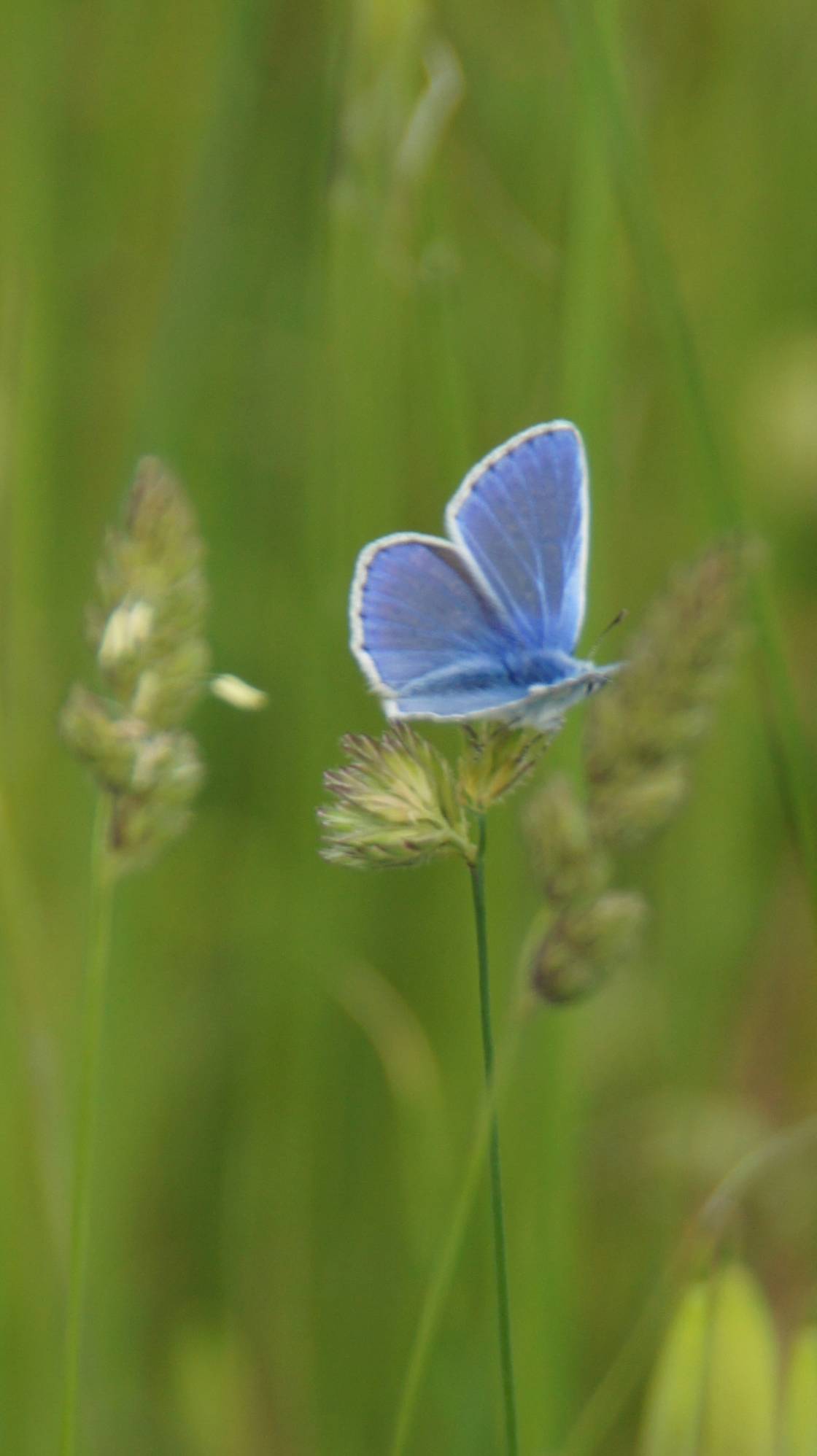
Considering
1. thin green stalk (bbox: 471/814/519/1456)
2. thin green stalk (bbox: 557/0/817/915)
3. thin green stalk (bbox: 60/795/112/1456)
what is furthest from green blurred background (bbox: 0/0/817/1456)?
thin green stalk (bbox: 60/795/112/1456)

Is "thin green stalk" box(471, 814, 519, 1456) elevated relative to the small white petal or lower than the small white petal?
lower

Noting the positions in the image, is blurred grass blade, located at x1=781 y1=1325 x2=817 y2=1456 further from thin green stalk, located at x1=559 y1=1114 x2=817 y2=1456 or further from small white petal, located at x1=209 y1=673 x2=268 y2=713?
small white petal, located at x1=209 y1=673 x2=268 y2=713

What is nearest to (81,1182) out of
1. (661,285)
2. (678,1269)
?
(678,1269)

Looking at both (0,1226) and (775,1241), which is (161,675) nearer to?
(0,1226)

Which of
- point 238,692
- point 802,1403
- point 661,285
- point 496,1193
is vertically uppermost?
point 661,285

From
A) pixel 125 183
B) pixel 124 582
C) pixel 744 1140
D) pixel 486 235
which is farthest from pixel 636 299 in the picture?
pixel 124 582

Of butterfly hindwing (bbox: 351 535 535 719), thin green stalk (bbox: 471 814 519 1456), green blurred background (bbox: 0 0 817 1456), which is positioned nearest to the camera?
thin green stalk (bbox: 471 814 519 1456)

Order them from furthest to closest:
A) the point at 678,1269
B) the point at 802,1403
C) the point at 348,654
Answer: the point at 348,654 → the point at 678,1269 → the point at 802,1403

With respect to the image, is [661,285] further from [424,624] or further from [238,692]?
[238,692]
